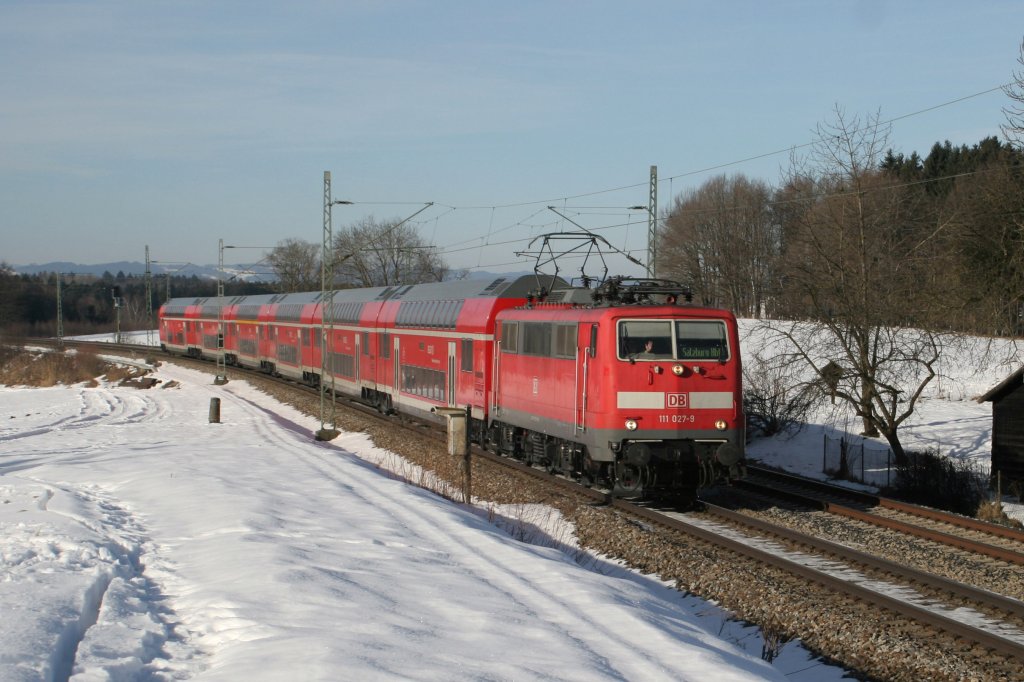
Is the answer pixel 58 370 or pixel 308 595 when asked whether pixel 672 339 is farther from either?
pixel 58 370

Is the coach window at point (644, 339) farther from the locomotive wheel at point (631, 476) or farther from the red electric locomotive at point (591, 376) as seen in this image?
the locomotive wheel at point (631, 476)

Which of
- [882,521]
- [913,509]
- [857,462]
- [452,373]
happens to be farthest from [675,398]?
[857,462]

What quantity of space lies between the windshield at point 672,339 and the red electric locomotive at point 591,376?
16mm

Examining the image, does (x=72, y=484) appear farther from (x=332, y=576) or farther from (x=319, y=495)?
(x=332, y=576)

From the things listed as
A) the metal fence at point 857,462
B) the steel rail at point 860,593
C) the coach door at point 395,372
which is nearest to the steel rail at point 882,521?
the steel rail at point 860,593

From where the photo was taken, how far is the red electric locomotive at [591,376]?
50.4ft

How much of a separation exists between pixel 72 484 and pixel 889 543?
41.2ft

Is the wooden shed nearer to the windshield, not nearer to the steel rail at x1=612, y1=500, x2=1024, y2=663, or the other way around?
the windshield

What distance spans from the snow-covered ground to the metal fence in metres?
10.2

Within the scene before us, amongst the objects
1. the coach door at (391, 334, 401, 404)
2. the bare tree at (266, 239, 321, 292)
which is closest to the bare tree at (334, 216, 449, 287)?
the bare tree at (266, 239, 321, 292)

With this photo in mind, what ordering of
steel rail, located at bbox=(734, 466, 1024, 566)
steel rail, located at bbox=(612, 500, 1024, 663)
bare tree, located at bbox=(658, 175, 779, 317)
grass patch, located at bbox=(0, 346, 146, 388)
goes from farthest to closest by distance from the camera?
bare tree, located at bbox=(658, 175, 779, 317)
grass patch, located at bbox=(0, 346, 146, 388)
steel rail, located at bbox=(734, 466, 1024, 566)
steel rail, located at bbox=(612, 500, 1024, 663)

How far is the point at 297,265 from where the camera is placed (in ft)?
354

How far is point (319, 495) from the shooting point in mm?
14898

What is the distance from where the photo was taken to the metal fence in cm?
2298
